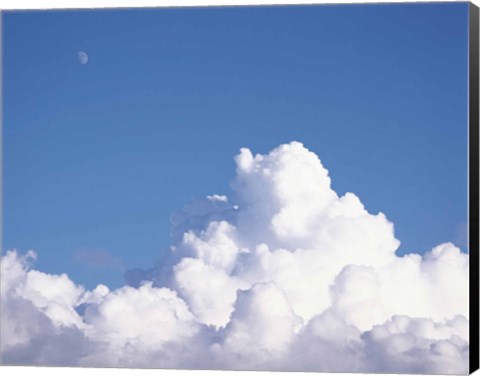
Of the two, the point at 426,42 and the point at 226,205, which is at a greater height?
the point at 426,42

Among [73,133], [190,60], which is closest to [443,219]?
[190,60]

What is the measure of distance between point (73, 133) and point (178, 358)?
7.03 ft

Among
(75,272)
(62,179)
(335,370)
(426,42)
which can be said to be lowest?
(335,370)

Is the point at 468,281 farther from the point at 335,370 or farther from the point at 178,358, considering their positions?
the point at 178,358

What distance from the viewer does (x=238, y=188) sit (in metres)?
11.4

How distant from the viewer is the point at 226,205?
1143 centimetres

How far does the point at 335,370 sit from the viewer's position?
36.9 ft

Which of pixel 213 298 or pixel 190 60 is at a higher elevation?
pixel 190 60

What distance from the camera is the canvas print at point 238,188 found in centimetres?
1112

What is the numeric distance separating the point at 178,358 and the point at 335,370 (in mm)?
1346

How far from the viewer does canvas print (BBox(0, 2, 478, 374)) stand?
1112 cm

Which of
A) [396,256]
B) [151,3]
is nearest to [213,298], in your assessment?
[396,256]

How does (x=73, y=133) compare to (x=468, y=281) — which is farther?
(x=73, y=133)

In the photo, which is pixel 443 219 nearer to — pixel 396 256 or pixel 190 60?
pixel 396 256
